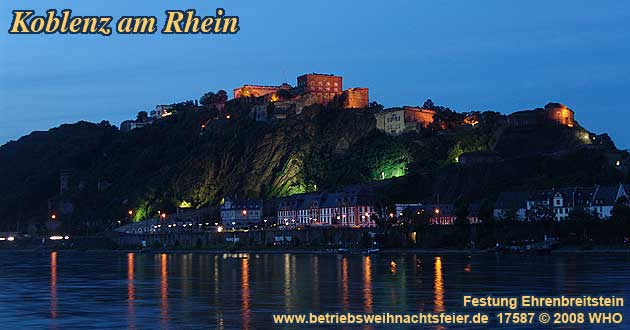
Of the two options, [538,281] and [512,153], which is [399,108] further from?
[538,281]

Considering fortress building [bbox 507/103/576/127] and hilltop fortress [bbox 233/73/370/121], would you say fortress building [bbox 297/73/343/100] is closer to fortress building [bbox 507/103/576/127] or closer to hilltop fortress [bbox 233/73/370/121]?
hilltop fortress [bbox 233/73/370/121]

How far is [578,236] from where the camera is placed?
95312 mm

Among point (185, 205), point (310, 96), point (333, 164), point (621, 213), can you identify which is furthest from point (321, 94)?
point (621, 213)

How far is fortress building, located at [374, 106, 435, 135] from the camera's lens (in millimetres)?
162625

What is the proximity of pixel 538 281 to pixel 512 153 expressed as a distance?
299 feet

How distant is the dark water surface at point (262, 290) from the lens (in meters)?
38.4

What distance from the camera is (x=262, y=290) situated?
5091 centimetres

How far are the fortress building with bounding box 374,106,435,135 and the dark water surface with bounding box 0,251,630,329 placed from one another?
288 feet

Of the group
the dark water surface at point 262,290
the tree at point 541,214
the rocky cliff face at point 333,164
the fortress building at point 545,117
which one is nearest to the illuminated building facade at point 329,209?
the rocky cliff face at point 333,164

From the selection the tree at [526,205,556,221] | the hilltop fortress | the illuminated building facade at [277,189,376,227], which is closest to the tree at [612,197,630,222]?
→ the tree at [526,205,556,221]

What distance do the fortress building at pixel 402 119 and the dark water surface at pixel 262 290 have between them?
3456 inches

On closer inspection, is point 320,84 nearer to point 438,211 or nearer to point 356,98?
point 356,98

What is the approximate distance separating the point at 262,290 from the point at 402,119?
114936mm

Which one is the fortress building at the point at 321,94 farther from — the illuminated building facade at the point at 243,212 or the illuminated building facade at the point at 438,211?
the illuminated building facade at the point at 438,211
